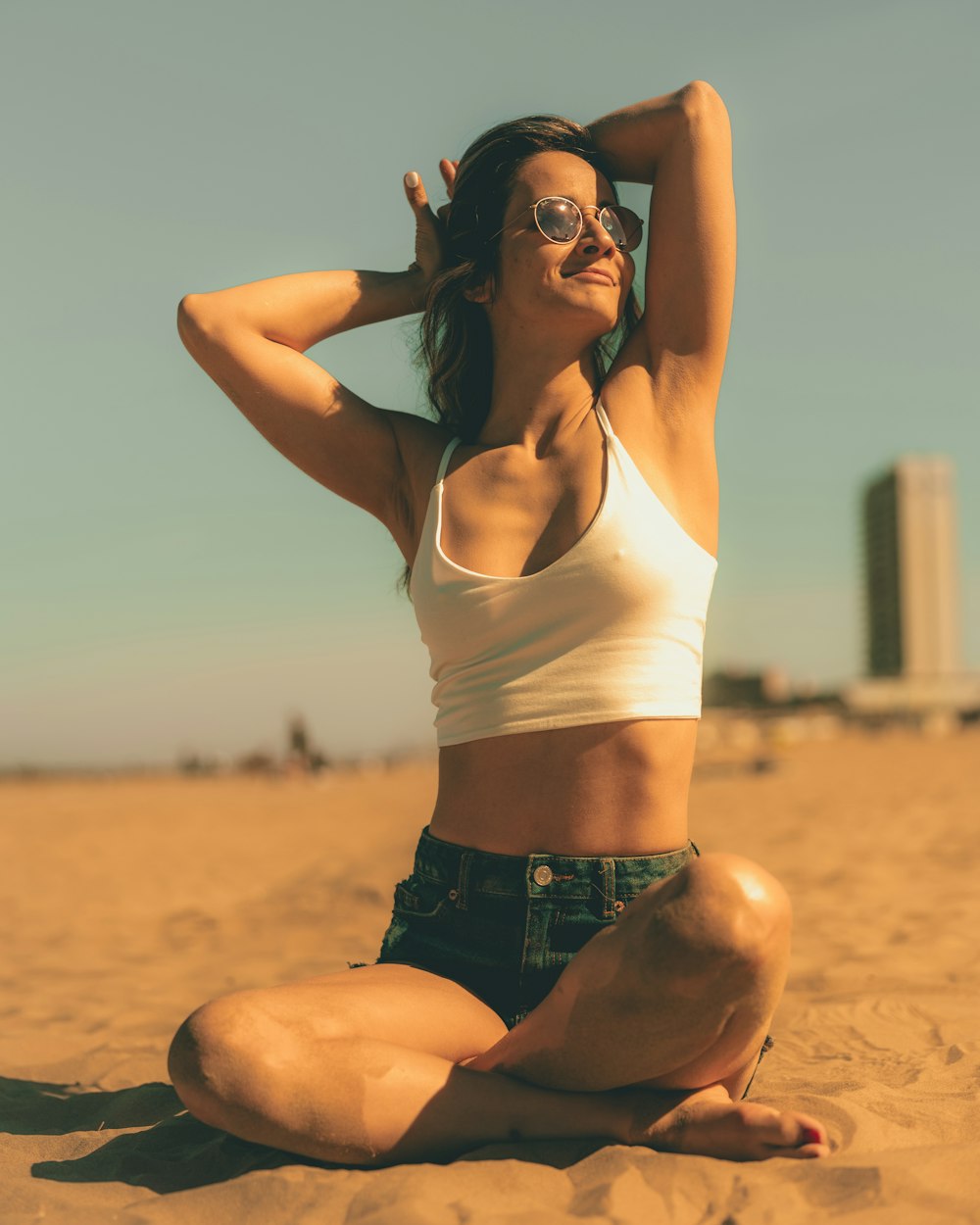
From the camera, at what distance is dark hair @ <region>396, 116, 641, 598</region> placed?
9.25ft

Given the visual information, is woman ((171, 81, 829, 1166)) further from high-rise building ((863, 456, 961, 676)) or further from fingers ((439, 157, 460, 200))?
high-rise building ((863, 456, 961, 676))

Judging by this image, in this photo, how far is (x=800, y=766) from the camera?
25.3m

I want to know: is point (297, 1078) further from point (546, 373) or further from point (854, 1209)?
point (546, 373)

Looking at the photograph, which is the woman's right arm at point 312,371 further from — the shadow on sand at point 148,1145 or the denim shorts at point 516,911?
the shadow on sand at point 148,1145

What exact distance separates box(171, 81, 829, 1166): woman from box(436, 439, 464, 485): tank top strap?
0.01 m

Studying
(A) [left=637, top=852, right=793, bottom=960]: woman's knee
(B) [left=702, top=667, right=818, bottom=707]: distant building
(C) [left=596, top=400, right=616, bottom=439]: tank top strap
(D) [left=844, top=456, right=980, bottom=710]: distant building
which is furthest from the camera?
(D) [left=844, top=456, right=980, bottom=710]: distant building

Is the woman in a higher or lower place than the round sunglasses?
lower

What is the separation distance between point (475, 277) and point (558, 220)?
0.94ft

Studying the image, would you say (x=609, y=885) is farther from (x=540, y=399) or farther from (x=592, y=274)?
(x=592, y=274)

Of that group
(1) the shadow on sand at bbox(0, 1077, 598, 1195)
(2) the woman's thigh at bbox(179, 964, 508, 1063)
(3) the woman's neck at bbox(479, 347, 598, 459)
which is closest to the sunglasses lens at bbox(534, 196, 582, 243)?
(3) the woman's neck at bbox(479, 347, 598, 459)

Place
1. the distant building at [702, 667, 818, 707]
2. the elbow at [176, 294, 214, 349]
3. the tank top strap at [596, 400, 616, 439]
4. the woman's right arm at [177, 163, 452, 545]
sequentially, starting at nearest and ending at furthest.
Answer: the tank top strap at [596, 400, 616, 439]
the woman's right arm at [177, 163, 452, 545]
the elbow at [176, 294, 214, 349]
the distant building at [702, 667, 818, 707]

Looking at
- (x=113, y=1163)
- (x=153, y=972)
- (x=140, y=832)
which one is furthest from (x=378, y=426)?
(x=140, y=832)

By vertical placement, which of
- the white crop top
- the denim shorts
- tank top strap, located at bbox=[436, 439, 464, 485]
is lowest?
the denim shorts

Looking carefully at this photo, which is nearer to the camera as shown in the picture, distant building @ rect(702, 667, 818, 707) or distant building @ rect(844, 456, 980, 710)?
distant building @ rect(702, 667, 818, 707)
